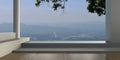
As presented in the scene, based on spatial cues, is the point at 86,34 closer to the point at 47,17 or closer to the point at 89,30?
the point at 89,30

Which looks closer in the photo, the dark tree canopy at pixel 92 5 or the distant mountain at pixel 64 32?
the distant mountain at pixel 64 32

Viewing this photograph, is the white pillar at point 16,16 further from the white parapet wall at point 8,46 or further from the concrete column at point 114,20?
the concrete column at point 114,20

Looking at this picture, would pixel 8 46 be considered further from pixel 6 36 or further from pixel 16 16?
pixel 16 16

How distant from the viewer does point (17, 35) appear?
18.4ft

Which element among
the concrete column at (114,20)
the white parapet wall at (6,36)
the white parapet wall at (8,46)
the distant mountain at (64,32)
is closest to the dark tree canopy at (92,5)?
the distant mountain at (64,32)

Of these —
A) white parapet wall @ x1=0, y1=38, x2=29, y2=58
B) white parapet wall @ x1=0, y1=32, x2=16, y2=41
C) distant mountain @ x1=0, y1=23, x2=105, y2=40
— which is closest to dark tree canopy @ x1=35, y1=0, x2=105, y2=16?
distant mountain @ x1=0, y1=23, x2=105, y2=40

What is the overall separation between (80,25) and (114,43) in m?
1.01

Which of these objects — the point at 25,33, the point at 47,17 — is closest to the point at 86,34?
the point at 47,17

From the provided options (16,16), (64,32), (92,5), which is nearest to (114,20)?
(92,5)

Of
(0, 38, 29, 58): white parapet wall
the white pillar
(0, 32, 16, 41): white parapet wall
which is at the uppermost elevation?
the white pillar

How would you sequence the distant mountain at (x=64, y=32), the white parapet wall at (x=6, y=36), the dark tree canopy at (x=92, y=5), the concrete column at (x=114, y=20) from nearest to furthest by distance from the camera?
1. the white parapet wall at (x=6, y=36)
2. the concrete column at (x=114, y=20)
3. the distant mountain at (x=64, y=32)
4. the dark tree canopy at (x=92, y=5)

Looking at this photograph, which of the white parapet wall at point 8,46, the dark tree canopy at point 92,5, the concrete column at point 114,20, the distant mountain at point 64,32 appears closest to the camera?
the white parapet wall at point 8,46

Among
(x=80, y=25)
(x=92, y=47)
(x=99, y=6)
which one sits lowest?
(x=92, y=47)

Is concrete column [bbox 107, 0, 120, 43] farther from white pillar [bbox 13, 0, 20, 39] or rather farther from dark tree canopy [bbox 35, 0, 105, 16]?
white pillar [bbox 13, 0, 20, 39]
